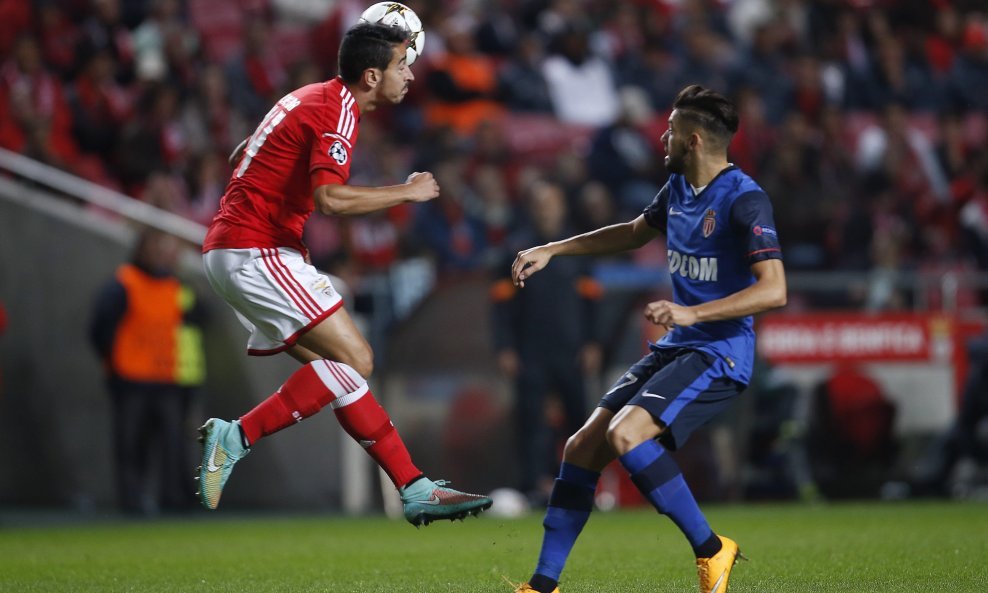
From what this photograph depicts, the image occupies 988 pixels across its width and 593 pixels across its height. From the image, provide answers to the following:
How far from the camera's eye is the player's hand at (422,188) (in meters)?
5.65

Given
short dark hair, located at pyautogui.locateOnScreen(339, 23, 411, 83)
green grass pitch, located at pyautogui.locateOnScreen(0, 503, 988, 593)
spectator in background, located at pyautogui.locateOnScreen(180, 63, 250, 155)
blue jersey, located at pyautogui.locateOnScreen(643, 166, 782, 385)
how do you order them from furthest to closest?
1. spectator in background, located at pyautogui.locateOnScreen(180, 63, 250, 155)
2. green grass pitch, located at pyautogui.locateOnScreen(0, 503, 988, 593)
3. short dark hair, located at pyautogui.locateOnScreen(339, 23, 411, 83)
4. blue jersey, located at pyautogui.locateOnScreen(643, 166, 782, 385)

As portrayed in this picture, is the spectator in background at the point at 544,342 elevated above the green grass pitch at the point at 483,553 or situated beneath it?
elevated above

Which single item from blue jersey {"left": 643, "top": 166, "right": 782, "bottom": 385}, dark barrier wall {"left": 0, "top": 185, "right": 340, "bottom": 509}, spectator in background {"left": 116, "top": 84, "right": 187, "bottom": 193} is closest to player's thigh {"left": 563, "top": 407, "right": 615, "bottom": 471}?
blue jersey {"left": 643, "top": 166, "right": 782, "bottom": 385}

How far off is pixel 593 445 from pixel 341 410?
3.70ft

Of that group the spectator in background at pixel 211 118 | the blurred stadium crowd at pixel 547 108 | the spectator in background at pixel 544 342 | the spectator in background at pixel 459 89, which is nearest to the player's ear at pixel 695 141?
the spectator in background at pixel 544 342

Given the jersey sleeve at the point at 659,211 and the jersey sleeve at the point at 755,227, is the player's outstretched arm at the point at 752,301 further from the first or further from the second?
the jersey sleeve at the point at 659,211

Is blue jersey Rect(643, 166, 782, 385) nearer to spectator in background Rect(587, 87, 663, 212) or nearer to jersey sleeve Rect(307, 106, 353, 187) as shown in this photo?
jersey sleeve Rect(307, 106, 353, 187)

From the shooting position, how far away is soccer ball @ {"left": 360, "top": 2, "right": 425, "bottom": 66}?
6078mm

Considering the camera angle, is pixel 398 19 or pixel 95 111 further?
pixel 95 111

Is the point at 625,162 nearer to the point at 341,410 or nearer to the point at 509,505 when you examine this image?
the point at 509,505

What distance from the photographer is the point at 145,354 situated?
37.8ft

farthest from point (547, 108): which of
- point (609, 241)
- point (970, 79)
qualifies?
point (609, 241)

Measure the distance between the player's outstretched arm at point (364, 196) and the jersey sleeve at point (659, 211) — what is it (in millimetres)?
906

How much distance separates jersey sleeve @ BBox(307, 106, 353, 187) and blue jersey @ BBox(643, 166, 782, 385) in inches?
53.7
